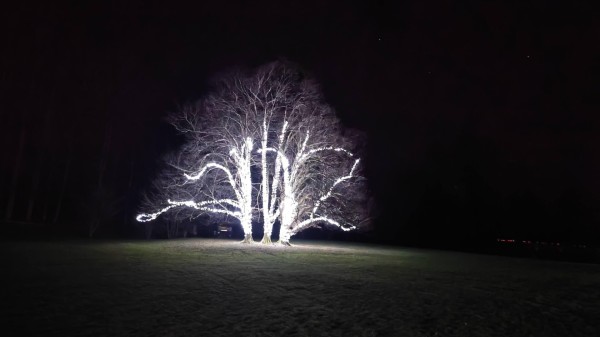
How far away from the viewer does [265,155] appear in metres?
25.3

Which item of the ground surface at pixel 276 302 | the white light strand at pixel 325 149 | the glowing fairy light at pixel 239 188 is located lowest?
the ground surface at pixel 276 302

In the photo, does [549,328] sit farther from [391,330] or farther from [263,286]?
[263,286]

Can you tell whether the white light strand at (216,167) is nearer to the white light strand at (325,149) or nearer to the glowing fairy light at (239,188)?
the glowing fairy light at (239,188)

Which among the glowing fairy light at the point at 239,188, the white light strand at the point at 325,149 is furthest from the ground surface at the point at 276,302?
the white light strand at the point at 325,149

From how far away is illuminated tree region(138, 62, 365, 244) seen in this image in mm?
24781

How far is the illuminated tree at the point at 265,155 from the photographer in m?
24.8

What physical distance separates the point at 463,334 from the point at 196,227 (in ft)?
121

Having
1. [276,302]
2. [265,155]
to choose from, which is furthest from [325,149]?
[276,302]

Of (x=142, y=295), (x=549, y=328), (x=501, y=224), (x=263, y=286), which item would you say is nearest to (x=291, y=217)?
(x=263, y=286)

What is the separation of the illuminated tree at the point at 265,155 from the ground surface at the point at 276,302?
40.2 feet

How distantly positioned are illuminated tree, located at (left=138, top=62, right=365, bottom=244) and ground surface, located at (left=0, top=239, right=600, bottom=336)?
12247mm

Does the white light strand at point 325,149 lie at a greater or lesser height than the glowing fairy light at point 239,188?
greater

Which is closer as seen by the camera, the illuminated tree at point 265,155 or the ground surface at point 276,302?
the ground surface at point 276,302

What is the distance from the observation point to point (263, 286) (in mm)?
9906
